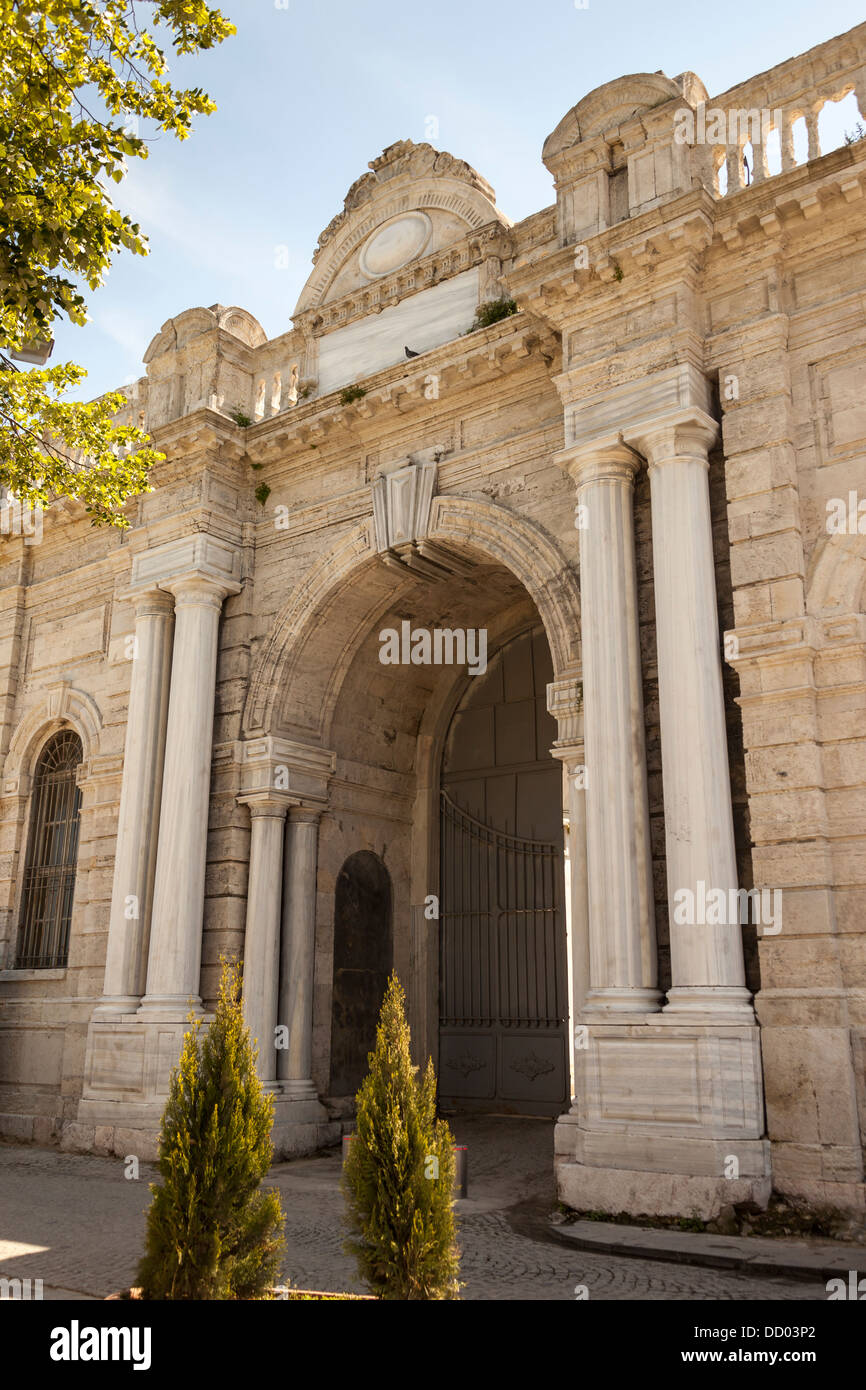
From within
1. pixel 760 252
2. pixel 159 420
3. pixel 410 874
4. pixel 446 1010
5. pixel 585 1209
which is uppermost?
pixel 159 420

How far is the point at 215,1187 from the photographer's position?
16.7ft

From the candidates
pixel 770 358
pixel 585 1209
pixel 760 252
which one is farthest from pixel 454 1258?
pixel 760 252

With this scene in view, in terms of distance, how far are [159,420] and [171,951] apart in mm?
6511

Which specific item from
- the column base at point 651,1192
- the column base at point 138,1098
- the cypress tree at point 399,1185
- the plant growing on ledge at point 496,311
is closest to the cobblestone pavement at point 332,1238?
the column base at point 138,1098

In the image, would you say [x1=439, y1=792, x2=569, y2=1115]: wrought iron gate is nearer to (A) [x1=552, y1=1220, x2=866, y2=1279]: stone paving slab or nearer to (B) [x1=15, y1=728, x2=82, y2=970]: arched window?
(B) [x1=15, y1=728, x2=82, y2=970]: arched window

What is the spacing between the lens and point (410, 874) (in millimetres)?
14227

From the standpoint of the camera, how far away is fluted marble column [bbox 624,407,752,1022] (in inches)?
315

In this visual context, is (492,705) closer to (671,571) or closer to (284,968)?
(284,968)

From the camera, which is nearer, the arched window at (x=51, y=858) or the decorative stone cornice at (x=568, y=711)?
the decorative stone cornice at (x=568, y=711)

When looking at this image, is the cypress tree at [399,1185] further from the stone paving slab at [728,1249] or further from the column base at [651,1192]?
the column base at [651,1192]

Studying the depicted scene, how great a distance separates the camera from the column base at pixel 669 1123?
7.47 metres

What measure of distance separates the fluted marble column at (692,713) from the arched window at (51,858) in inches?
350

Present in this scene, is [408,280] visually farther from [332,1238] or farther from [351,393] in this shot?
[332,1238]

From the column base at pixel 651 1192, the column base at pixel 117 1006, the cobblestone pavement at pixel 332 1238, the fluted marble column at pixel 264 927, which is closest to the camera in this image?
the cobblestone pavement at pixel 332 1238
